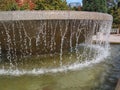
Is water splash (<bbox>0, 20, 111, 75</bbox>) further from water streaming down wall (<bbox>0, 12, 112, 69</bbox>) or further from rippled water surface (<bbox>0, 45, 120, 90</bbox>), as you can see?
rippled water surface (<bbox>0, 45, 120, 90</bbox>)

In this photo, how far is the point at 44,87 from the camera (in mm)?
5461

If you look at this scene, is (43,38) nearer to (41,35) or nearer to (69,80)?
(41,35)

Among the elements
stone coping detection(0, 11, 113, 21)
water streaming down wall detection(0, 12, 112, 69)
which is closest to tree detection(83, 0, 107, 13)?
water streaming down wall detection(0, 12, 112, 69)

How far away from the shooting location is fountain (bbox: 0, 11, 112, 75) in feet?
20.6

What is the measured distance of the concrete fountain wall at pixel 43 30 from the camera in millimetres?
6177

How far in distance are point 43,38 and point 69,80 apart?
56.1 inches

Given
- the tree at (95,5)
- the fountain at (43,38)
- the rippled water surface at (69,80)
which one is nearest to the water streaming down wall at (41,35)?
the fountain at (43,38)

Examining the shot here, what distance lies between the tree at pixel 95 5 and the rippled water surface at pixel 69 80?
63.3 ft

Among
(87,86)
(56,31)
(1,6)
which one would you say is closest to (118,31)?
(1,6)

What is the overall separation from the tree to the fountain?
18.1 m

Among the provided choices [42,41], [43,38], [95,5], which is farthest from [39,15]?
[95,5]

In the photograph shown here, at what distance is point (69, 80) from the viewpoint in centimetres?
588

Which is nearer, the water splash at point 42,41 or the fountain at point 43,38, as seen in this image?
the fountain at point 43,38

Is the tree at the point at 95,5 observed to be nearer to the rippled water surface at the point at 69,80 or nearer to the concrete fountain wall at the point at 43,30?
the concrete fountain wall at the point at 43,30
